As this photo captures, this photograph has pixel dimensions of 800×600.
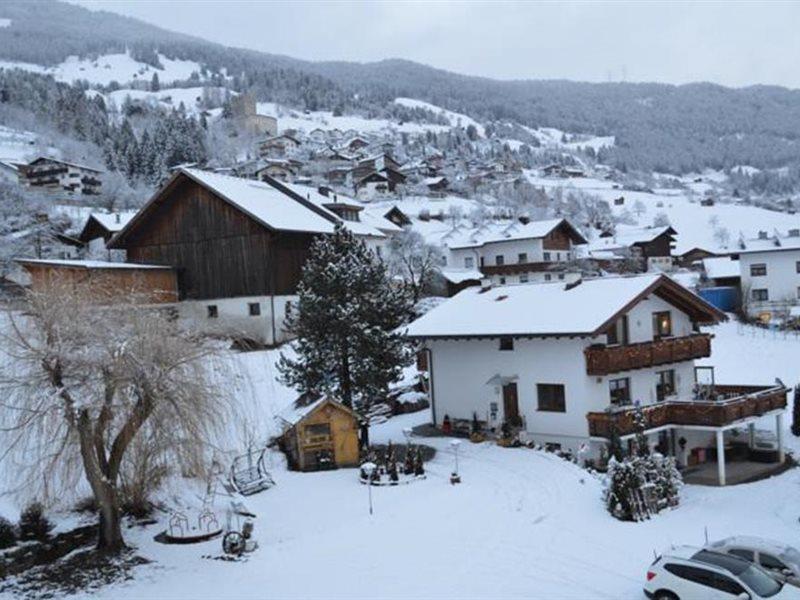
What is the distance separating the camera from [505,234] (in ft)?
261

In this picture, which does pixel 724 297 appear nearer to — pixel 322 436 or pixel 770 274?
pixel 770 274

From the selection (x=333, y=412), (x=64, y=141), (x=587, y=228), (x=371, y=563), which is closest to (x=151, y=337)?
(x=371, y=563)

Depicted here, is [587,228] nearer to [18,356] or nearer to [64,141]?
[64,141]

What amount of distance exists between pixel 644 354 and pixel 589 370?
2814 millimetres

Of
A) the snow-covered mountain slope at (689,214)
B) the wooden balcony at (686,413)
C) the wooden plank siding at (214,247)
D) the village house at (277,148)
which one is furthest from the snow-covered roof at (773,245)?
the village house at (277,148)

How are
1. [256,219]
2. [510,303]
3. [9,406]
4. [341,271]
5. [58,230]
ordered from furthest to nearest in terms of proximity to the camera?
[58,230] → [256,219] → [510,303] → [341,271] → [9,406]

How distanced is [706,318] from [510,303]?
8.63m

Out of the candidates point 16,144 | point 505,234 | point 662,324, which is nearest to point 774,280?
point 505,234

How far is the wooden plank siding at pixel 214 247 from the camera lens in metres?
45.0

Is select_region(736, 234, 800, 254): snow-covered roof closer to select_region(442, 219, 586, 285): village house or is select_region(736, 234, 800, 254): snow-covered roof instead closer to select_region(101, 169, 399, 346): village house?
select_region(442, 219, 586, 285): village house

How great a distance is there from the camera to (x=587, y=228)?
119 m

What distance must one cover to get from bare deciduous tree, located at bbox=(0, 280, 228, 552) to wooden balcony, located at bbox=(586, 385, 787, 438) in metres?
14.3

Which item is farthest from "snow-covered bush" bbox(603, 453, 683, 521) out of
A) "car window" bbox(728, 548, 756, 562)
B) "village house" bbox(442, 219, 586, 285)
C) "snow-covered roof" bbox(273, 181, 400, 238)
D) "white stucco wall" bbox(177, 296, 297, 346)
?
"village house" bbox(442, 219, 586, 285)

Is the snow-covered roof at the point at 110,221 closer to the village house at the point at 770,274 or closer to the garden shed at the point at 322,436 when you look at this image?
the garden shed at the point at 322,436
